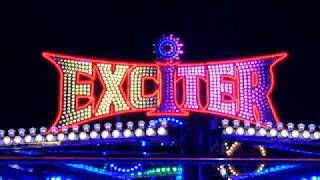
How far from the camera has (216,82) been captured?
12992mm

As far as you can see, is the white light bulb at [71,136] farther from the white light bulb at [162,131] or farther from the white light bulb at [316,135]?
the white light bulb at [316,135]

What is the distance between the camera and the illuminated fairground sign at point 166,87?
12703 mm

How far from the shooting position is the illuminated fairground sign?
12.7m

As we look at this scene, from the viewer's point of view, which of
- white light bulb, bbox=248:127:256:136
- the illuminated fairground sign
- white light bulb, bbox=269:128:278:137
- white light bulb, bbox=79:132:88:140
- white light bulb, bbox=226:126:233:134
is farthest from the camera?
the illuminated fairground sign

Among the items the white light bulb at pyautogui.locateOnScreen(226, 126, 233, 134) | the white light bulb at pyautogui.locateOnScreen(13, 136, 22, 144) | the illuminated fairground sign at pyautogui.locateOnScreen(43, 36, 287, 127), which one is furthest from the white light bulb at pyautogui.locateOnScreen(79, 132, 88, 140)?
the white light bulb at pyautogui.locateOnScreen(226, 126, 233, 134)

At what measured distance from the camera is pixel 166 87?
12883 mm

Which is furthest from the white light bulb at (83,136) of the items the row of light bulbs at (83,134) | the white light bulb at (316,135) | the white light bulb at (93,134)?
the white light bulb at (316,135)

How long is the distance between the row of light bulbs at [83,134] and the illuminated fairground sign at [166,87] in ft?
1.99

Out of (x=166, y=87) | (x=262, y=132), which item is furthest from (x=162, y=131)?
(x=262, y=132)

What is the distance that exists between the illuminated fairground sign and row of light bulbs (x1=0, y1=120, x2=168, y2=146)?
61cm

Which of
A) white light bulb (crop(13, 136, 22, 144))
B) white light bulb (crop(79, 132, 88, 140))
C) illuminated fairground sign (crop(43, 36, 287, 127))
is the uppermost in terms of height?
illuminated fairground sign (crop(43, 36, 287, 127))

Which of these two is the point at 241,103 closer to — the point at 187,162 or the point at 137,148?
the point at 137,148

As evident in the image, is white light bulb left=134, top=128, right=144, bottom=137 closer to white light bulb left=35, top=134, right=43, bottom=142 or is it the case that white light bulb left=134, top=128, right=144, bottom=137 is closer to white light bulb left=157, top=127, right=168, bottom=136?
white light bulb left=157, top=127, right=168, bottom=136

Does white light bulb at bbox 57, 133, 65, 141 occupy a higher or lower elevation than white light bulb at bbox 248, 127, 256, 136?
lower
